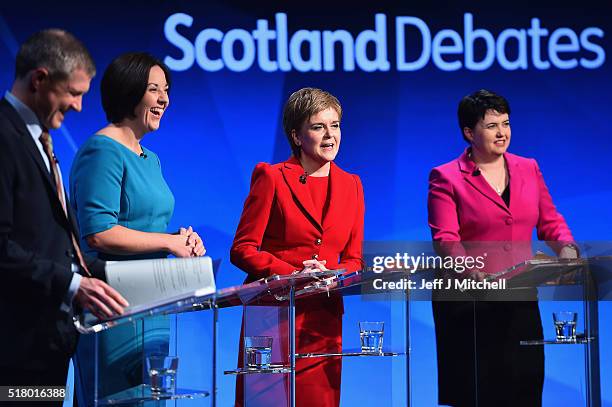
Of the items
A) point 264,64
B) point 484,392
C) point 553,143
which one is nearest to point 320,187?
point 484,392

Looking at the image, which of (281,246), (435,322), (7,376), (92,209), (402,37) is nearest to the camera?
(7,376)

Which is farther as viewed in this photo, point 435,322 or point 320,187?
point 435,322

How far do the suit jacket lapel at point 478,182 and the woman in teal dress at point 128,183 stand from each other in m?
1.95

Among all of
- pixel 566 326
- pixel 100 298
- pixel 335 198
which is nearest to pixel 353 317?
pixel 335 198

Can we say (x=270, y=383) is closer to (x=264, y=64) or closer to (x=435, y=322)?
(x=435, y=322)

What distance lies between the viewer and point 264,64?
21.0 ft

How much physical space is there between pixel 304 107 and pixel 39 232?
2123 mm

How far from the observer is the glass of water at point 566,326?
4.40 metres

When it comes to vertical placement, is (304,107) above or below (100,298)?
above

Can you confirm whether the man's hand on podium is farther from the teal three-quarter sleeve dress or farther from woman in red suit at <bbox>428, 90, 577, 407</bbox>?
woman in red suit at <bbox>428, 90, 577, 407</bbox>

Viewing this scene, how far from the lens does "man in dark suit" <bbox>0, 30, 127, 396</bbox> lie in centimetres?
260

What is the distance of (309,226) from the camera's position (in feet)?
14.6

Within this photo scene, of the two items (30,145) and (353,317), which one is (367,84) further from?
(30,145)

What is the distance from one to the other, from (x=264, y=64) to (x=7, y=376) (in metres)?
4.01
